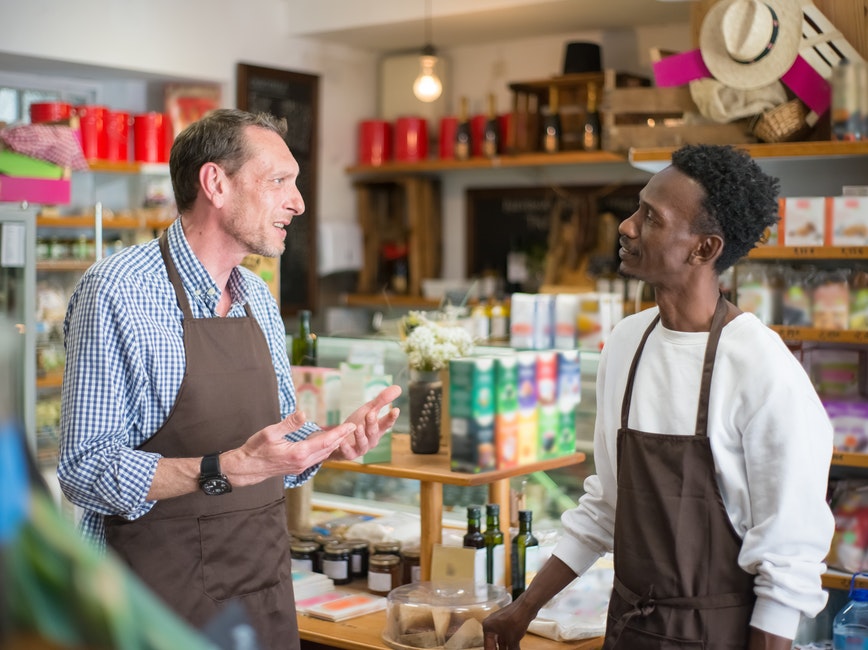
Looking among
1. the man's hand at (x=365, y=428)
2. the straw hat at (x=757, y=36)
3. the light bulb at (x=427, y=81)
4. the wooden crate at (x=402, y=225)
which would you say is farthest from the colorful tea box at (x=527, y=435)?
the wooden crate at (x=402, y=225)

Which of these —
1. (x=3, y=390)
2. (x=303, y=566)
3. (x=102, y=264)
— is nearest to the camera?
(x=3, y=390)

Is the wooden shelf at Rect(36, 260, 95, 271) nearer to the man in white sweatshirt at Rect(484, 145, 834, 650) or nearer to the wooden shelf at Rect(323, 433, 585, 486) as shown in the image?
the wooden shelf at Rect(323, 433, 585, 486)

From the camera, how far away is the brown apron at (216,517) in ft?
7.11

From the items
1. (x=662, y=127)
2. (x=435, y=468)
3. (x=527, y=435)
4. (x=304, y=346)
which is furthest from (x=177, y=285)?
(x=662, y=127)

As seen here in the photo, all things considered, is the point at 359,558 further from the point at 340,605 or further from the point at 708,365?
the point at 708,365

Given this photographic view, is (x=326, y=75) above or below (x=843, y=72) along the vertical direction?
above

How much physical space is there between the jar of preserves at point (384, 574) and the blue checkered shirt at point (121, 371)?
1.19m

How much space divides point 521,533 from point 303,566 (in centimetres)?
78

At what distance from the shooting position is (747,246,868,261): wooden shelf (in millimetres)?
3268

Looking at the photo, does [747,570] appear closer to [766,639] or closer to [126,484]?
[766,639]

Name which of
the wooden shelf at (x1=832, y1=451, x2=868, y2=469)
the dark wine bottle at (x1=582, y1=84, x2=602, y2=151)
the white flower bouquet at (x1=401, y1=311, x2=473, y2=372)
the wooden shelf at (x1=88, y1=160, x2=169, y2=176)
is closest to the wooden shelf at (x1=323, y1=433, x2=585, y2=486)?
the white flower bouquet at (x1=401, y1=311, x2=473, y2=372)

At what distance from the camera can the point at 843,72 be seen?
10.8 feet

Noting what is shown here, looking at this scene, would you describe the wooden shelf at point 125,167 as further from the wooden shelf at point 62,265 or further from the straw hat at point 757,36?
the straw hat at point 757,36

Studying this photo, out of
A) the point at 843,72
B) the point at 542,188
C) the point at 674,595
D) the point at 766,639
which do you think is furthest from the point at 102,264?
the point at 542,188
